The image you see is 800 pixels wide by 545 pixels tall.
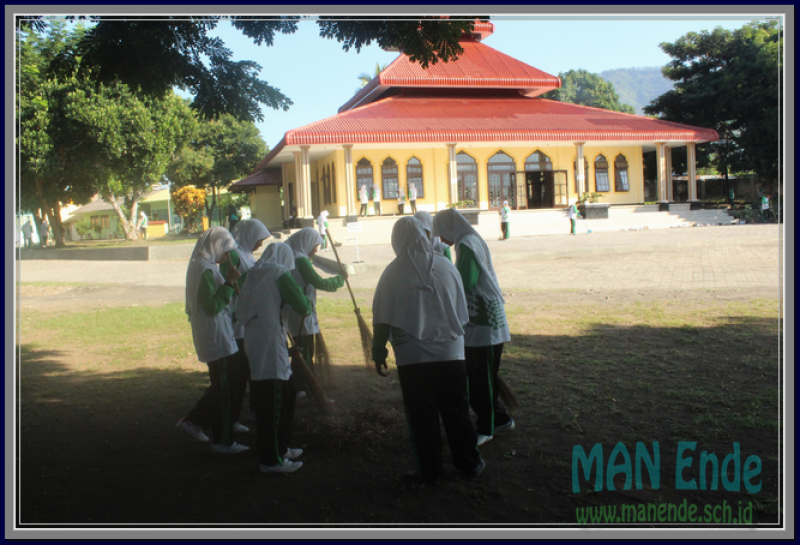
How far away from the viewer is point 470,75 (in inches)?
982

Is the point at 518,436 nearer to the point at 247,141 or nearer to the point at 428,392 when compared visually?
the point at 428,392

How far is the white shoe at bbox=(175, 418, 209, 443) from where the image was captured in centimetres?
411

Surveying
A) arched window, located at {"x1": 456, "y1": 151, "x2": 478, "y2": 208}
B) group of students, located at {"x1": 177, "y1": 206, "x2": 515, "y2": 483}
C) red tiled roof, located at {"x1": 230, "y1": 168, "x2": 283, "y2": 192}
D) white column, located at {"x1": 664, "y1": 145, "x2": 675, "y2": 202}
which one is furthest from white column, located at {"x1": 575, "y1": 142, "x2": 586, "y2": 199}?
group of students, located at {"x1": 177, "y1": 206, "x2": 515, "y2": 483}

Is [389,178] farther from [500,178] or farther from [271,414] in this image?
[271,414]

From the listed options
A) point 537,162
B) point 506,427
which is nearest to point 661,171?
point 537,162

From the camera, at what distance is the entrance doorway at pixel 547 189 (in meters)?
27.2

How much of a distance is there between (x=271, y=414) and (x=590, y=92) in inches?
2064

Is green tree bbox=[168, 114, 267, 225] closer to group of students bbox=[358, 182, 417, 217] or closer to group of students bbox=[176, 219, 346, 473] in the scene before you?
group of students bbox=[358, 182, 417, 217]

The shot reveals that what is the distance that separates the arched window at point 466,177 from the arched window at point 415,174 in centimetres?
159

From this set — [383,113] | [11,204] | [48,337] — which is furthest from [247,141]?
[11,204]

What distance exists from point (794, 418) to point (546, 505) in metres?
1.24

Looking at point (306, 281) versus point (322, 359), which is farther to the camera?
point (322, 359)

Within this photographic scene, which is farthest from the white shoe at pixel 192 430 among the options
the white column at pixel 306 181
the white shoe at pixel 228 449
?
the white column at pixel 306 181

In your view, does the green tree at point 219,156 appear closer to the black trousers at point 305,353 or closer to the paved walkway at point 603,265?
the paved walkway at point 603,265
